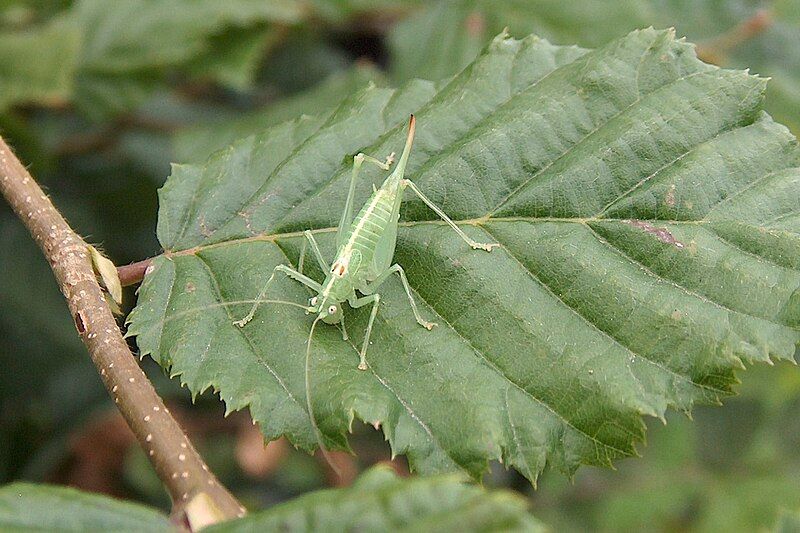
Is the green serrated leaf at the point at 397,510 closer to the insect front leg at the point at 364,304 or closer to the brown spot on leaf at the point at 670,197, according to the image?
the insect front leg at the point at 364,304

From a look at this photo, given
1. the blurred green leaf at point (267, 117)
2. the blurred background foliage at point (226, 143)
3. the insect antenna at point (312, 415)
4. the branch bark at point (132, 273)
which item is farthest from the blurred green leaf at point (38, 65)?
the insect antenna at point (312, 415)

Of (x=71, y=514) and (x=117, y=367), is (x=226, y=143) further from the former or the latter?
(x=71, y=514)

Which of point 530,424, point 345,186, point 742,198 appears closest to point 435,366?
point 530,424

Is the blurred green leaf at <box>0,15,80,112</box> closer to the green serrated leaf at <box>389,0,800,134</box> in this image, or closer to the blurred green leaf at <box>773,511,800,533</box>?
the green serrated leaf at <box>389,0,800,134</box>

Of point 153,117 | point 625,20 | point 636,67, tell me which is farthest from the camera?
point 153,117

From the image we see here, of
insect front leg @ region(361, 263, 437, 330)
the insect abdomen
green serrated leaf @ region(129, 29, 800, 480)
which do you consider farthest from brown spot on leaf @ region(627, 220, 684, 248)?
the insect abdomen

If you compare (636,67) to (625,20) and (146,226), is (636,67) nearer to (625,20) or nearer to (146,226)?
(625,20)

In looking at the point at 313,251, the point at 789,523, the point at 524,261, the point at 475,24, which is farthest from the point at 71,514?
the point at 475,24
